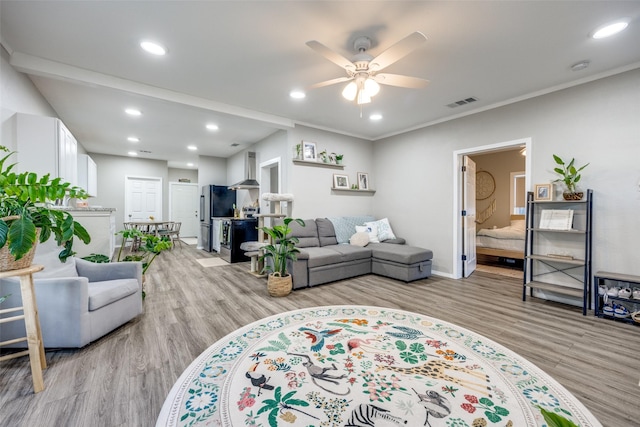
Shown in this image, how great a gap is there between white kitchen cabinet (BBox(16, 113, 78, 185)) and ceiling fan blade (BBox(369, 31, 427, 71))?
3.41 meters

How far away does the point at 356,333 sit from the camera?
2.49 metres

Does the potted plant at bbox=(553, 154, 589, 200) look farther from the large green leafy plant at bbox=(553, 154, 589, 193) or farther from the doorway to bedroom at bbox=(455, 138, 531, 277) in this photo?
the doorway to bedroom at bbox=(455, 138, 531, 277)

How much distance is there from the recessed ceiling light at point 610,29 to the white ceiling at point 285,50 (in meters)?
0.06

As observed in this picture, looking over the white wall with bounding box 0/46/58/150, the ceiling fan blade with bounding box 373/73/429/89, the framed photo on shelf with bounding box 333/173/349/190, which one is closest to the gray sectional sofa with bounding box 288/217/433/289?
the framed photo on shelf with bounding box 333/173/349/190

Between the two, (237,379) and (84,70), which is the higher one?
(84,70)

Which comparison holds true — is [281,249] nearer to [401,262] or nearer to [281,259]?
[281,259]

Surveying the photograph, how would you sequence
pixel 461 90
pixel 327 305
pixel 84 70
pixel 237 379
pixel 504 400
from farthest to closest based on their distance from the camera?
pixel 461 90 → pixel 327 305 → pixel 84 70 → pixel 237 379 → pixel 504 400

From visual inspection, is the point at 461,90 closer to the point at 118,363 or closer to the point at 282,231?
the point at 282,231

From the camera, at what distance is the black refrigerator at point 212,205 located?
7.08 meters

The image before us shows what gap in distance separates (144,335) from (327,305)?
73.3 inches

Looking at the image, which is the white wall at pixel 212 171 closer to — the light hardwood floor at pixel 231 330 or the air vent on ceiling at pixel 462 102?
the light hardwood floor at pixel 231 330

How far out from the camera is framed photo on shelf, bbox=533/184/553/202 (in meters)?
3.38

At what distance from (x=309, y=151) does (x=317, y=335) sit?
11.1 feet

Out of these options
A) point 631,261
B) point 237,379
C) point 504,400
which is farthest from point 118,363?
point 631,261
